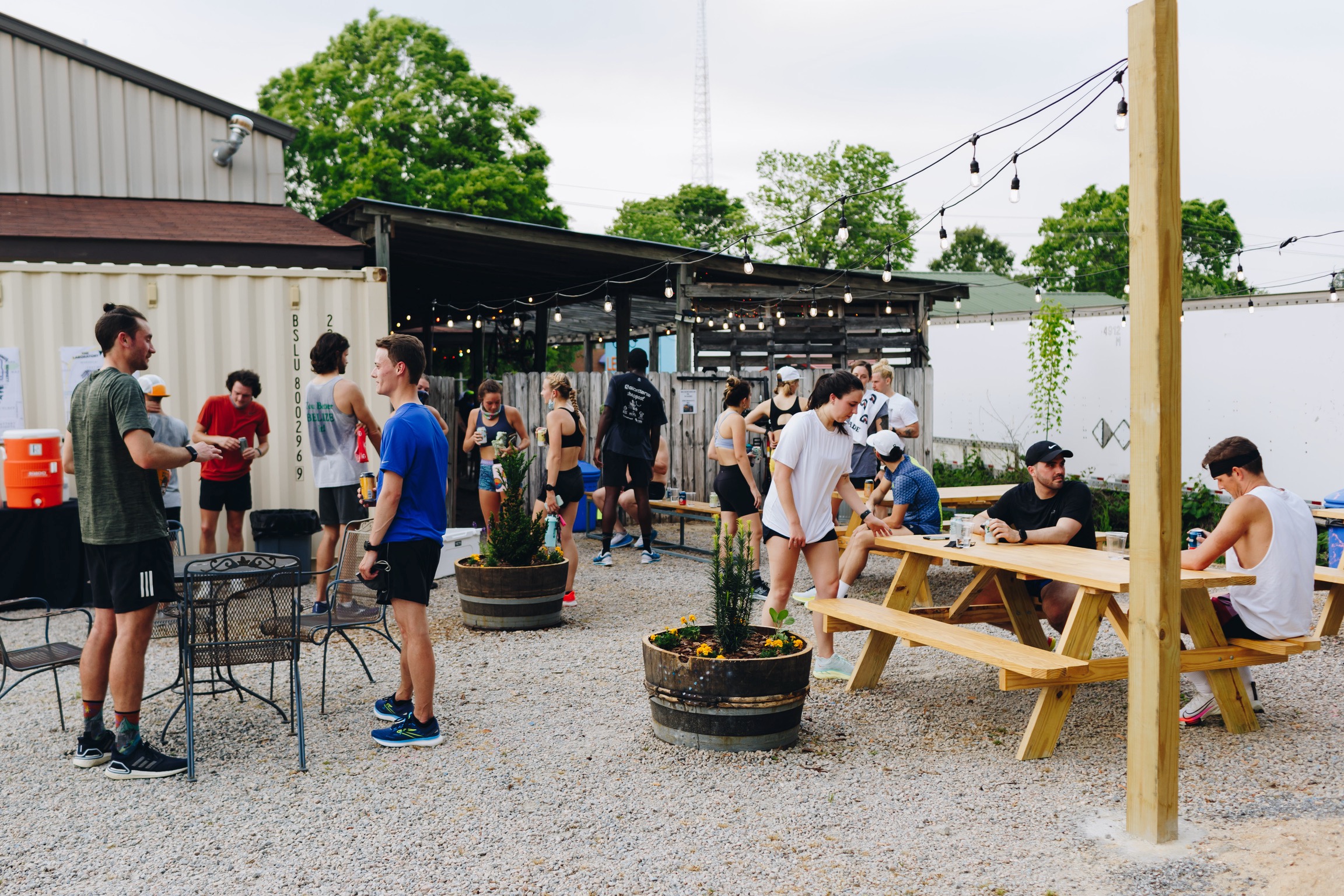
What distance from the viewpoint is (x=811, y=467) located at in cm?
541

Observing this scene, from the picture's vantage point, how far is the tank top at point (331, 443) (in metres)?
6.93

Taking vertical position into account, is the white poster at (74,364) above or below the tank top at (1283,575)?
above

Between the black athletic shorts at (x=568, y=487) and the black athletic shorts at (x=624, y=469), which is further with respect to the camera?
the black athletic shorts at (x=624, y=469)

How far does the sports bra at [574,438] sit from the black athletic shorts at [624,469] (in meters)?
1.34

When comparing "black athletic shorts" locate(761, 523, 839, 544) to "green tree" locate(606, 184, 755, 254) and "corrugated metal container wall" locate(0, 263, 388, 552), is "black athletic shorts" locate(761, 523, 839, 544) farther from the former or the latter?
"green tree" locate(606, 184, 755, 254)

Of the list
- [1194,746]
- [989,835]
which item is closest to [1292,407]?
[1194,746]

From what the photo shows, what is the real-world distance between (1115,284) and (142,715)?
52209mm

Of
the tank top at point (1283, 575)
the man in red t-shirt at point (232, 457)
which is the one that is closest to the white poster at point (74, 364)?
the man in red t-shirt at point (232, 457)

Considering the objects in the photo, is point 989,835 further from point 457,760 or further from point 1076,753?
point 457,760

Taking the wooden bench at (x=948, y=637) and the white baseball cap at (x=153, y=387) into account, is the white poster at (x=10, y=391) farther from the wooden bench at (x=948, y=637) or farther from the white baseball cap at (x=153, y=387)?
the wooden bench at (x=948, y=637)

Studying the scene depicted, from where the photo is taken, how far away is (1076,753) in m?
4.52

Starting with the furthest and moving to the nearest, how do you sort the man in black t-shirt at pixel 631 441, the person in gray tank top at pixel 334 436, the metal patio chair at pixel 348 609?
the man in black t-shirt at pixel 631 441, the person in gray tank top at pixel 334 436, the metal patio chair at pixel 348 609

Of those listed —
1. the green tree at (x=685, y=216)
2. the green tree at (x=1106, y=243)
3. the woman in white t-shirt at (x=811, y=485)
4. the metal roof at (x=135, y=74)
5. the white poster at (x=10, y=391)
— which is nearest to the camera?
the woman in white t-shirt at (x=811, y=485)

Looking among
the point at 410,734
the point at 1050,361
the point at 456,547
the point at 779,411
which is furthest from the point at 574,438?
the point at 1050,361
